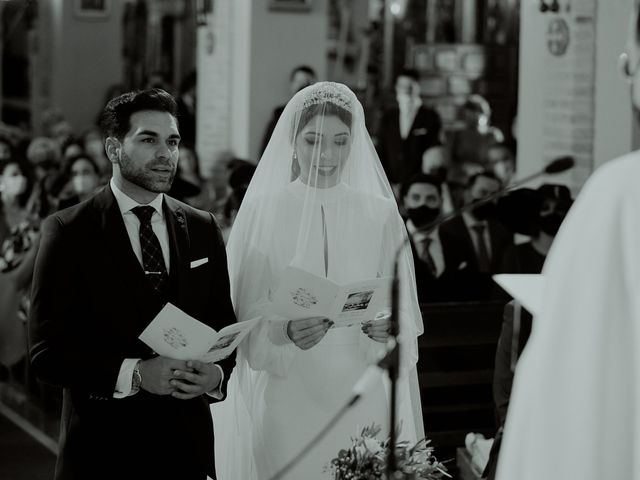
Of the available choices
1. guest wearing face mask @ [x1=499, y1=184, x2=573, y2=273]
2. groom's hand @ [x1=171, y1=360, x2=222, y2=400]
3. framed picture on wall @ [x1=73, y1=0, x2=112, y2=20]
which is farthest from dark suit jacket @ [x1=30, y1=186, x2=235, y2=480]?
framed picture on wall @ [x1=73, y1=0, x2=112, y2=20]

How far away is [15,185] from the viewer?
9891 mm

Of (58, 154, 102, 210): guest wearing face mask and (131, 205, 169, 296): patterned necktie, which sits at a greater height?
(131, 205, 169, 296): patterned necktie

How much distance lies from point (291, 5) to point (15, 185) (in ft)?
13.6

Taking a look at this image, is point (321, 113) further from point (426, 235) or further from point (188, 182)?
point (188, 182)

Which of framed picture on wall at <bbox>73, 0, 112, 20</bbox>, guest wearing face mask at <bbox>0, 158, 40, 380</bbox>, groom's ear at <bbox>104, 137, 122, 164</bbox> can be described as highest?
framed picture on wall at <bbox>73, 0, 112, 20</bbox>

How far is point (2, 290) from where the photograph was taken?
27.9 feet

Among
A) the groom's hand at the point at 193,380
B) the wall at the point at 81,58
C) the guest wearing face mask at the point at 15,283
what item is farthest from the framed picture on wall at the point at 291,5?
the groom's hand at the point at 193,380

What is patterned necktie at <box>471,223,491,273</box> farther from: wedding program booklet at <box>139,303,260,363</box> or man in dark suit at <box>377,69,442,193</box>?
wedding program booklet at <box>139,303,260,363</box>

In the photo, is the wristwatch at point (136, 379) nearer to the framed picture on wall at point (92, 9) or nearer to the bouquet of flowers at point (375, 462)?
the bouquet of flowers at point (375, 462)

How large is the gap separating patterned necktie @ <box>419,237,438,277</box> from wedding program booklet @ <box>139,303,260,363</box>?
157 inches

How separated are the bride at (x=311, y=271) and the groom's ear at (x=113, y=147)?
68 cm

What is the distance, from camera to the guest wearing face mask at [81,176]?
31.6 ft

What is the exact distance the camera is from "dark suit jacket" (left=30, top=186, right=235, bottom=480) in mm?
3789

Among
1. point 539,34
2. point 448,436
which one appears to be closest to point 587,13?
point 539,34
